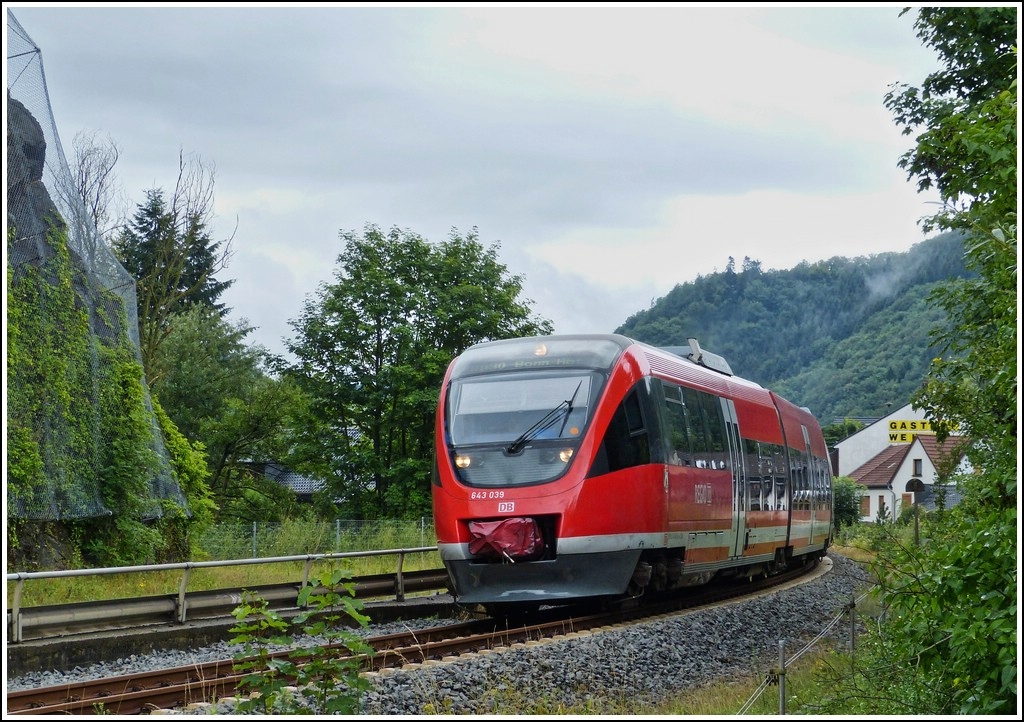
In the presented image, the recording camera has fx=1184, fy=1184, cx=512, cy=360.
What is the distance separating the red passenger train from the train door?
121cm

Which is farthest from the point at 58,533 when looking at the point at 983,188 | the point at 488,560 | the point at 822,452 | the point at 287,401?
the point at 287,401

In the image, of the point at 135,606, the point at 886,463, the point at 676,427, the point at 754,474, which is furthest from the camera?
the point at 886,463

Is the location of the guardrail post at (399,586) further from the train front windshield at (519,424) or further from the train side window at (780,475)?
the train side window at (780,475)

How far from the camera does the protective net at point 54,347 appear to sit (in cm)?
1661

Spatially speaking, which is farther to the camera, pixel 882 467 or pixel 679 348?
pixel 882 467

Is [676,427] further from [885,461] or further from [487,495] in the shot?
[885,461]

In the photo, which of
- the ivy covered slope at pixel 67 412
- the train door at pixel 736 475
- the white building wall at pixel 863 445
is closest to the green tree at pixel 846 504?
the white building wall at pixel 863 445

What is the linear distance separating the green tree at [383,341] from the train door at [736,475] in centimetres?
2212

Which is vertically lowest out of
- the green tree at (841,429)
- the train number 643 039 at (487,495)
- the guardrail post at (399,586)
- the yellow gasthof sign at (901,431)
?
the guardrail post at (399,586)

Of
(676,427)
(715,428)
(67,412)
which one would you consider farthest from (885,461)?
(67,412)

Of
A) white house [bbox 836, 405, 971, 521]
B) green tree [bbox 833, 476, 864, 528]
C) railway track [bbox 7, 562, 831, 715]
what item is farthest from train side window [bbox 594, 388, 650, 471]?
white house [bbox 836, 405, 971, 521]

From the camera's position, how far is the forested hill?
8956 cm

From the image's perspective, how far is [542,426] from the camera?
13.8 m

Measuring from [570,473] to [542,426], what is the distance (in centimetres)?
71
